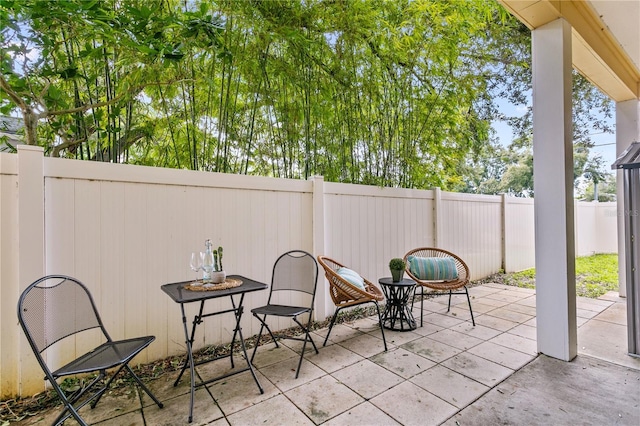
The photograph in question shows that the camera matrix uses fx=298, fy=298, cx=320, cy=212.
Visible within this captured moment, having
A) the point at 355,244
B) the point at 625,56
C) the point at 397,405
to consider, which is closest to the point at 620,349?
the point at 397,405

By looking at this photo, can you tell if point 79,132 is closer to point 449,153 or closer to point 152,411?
point 152,411

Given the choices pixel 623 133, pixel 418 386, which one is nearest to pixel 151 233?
pixel 418 386

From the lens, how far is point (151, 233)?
233 cm

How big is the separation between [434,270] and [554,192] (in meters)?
1.41

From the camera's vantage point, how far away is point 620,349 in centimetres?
252

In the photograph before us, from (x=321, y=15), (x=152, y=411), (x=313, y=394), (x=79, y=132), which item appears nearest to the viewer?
(x=152, y=411)

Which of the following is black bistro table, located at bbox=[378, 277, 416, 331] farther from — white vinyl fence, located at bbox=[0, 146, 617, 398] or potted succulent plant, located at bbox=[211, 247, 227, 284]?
potted succulent plant, located at bbox=[211, 247, 227, 284]

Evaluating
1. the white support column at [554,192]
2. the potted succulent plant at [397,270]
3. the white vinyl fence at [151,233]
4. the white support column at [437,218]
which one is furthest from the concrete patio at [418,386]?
the white support column at [437,218]

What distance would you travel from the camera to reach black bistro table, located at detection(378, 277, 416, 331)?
303 cm

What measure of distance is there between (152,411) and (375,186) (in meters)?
3.05

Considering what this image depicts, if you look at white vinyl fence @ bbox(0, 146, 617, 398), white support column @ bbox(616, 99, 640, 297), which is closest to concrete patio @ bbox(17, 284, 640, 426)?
white vinyl fence @ bbox(0, 146, 617, 398)

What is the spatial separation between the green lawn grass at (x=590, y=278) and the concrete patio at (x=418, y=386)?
1816mm

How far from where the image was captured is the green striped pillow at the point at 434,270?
3.36m

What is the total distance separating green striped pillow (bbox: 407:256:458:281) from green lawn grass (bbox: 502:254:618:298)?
91.3 inches
